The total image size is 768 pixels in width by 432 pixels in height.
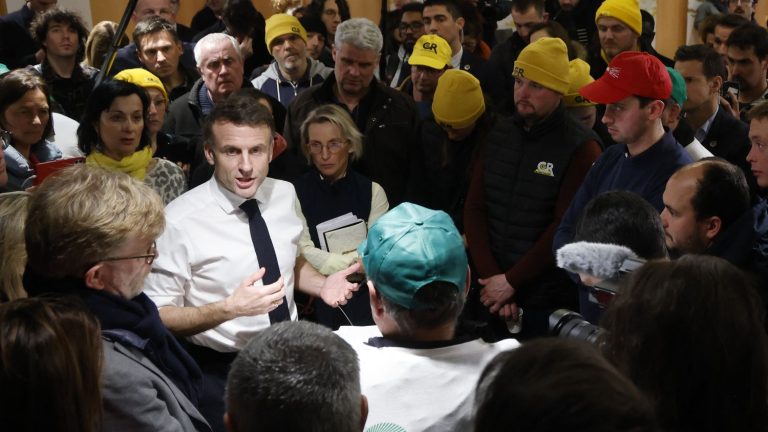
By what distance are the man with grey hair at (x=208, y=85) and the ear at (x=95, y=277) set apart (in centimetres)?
248

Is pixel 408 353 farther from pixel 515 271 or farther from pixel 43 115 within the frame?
pixel 43 115

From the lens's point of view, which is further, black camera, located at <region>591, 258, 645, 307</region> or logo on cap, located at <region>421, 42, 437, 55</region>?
logo on cap, located at <region>421, 42, 437, 55</region>

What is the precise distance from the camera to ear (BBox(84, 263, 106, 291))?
1.90 meters

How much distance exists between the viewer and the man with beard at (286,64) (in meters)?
5.11

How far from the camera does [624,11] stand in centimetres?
474

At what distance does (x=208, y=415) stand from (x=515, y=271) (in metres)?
1.50

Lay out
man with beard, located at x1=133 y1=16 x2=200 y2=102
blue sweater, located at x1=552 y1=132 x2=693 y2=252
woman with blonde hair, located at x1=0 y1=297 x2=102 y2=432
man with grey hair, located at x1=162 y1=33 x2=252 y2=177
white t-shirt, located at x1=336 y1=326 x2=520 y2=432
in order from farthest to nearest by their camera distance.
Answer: man with beard, located at x1=133 y1=16 x2=200 y2=102
man with grey hair, located at x1=162 y1=33 x2=252 y2=177
blue sweater, located at x1=552 y1=132 x2=693 y2=252
white t-shirt, located at x1=336 y1=326 x2=520 y2=432
woman with blonde hair, located at x1=0 y1=297 x2=102 y2=432

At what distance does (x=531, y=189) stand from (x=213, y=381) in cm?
159

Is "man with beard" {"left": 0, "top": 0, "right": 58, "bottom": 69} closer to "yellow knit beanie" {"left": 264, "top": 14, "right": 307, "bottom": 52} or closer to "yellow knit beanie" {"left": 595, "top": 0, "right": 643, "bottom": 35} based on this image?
"yellow knit beanie" {"left": 264, "top": 14, "right": 307, "bottom": 52}

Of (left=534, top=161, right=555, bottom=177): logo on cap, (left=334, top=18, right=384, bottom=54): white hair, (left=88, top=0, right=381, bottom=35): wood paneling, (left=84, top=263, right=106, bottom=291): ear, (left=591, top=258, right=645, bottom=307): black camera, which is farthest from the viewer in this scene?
(left=88, top=0, right=381, bottom=35): wood paneling

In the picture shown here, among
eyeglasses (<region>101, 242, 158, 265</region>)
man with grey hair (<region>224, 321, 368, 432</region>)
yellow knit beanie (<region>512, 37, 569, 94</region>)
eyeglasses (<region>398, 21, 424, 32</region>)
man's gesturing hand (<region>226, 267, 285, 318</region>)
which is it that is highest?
eyeglasses (<region>398, 21, 424, 32</region>)

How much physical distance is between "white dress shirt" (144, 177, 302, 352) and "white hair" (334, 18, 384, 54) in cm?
161

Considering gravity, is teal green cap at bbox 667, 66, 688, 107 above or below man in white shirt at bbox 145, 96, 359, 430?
above

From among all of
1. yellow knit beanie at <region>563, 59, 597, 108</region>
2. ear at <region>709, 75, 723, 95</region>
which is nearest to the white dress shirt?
yellow knit beanie at <region>563, 59, 597, 108</region>
